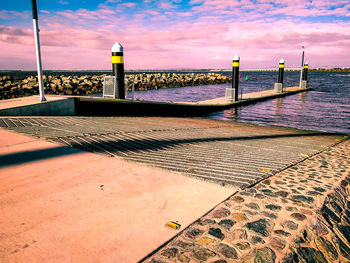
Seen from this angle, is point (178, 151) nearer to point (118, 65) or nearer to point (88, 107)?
point (88, 107)

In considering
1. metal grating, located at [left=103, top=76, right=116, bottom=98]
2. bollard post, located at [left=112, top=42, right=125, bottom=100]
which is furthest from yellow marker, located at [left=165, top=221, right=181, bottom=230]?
bollard post, located at [left=112, top=42, right=125, bottom=100]

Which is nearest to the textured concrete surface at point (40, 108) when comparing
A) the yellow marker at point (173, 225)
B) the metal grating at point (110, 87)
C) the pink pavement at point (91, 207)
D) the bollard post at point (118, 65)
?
the metal grating at point (110, 87)

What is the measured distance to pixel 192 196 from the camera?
298 cm

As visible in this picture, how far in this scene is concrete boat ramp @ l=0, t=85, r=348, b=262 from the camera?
211cm

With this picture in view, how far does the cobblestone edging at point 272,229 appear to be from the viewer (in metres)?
2.16

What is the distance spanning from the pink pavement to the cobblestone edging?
0.55 ft

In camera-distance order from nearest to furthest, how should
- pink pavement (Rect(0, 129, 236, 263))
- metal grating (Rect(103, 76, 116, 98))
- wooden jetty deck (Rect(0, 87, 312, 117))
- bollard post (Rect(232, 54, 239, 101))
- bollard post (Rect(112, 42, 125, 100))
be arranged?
1. pink pavement (Rect(0, 129, 236, 263))
2. wooden jetty deck (Rect(0, 87, 312, 117))
3. metal grating (Rect(103, 76, 116, 98))
4. bollard post (Rect(112, 42, 125, 100))
5. bollard post (Rect(232, 54, 239, 101))

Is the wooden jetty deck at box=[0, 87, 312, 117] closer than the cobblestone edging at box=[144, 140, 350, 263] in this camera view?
No

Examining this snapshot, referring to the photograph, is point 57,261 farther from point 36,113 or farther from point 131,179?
point 36,113

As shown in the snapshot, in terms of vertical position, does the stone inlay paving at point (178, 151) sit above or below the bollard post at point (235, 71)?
below

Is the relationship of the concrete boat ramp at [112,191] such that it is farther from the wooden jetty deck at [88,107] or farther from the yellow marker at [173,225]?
the wooden jetty deck at [88,107]

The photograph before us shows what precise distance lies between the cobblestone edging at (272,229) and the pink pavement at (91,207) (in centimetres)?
17

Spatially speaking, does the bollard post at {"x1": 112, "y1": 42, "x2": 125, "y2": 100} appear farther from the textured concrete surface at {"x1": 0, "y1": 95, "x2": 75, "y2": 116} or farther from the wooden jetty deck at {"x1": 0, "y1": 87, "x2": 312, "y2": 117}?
the textured concrete surface at {"x1": 0, "y1": 95, "x2": 75, "y2": 116}

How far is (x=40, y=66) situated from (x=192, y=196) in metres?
7.48
